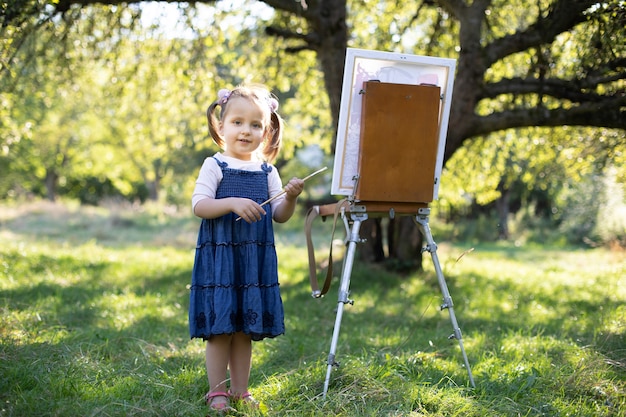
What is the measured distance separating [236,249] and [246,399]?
802mm

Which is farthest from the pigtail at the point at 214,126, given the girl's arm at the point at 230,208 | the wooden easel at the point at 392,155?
the wooden easel at the point at 392,155

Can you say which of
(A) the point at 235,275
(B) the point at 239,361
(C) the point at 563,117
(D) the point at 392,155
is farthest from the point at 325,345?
(C) the point at 563,117

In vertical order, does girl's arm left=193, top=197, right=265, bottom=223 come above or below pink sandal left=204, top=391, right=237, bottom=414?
above

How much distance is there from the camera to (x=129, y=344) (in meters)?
4.59

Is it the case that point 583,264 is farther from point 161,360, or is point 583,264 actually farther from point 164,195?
point 164,195

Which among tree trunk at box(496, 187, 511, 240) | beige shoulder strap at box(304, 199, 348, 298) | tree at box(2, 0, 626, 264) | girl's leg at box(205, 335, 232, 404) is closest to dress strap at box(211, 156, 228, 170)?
beige shoulder strap at box(304, 199, 348, 298)

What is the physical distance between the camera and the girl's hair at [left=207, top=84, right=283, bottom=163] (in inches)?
135

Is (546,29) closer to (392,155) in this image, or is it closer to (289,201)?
(392,155)

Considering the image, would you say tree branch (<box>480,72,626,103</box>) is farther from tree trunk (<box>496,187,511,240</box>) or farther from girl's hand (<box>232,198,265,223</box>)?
tree trunk (<box>496,187,511,240</box>)

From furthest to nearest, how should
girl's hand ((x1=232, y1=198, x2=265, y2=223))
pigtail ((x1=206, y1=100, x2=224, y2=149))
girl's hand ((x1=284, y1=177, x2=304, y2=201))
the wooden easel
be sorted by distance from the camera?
pigtail ((x1=206, y1=100, x2=224, y2=149))
the wooden easel
girl's hand ((x1=284, y1=177, x2=304, y2=201))
girl's hand ((x1=232, y1=198, x2=265, y2=223))

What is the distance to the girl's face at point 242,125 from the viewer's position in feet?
11.1

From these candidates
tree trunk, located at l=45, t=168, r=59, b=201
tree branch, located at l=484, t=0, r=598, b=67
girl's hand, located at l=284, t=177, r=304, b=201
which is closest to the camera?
girl's hand, located at l=284, t=177, r=304, b=201

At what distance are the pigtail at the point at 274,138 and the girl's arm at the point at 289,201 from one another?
0.40 meters

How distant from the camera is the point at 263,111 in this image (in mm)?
3432
